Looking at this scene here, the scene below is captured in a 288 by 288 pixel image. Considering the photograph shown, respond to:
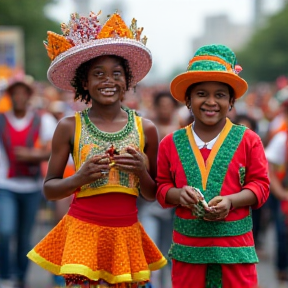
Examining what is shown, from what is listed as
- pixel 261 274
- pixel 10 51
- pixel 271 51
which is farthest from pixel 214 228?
pixel 271 51

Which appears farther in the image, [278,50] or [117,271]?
[278,50]

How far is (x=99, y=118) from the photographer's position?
423cm

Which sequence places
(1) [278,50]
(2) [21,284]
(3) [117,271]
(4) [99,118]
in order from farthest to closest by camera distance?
(1) [278,50], (2) [21,284], (4) [99,118], (3) [117,271]

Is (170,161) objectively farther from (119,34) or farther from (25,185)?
(25,185)

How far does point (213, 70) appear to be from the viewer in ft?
12.8

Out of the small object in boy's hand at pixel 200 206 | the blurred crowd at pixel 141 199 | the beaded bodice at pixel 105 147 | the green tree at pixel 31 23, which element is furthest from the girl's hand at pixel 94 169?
the green tree at pixel 31 23

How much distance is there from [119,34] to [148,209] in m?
2.96

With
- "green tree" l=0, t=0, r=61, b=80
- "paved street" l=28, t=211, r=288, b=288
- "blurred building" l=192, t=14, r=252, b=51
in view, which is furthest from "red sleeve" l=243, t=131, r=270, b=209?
"blurred building" l=192, t=14, r=252, b=51

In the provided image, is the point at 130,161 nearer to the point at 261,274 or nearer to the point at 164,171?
the point at 164,171

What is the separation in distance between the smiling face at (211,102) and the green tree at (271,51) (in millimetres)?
64854

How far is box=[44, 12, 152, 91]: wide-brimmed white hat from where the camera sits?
4.07 meters

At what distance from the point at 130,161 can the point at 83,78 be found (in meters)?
0.65

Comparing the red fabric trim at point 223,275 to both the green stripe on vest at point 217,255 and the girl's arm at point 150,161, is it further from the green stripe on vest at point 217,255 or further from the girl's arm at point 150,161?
the girl's arm at point 150,161

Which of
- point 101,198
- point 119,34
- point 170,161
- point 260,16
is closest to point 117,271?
point 101,198
